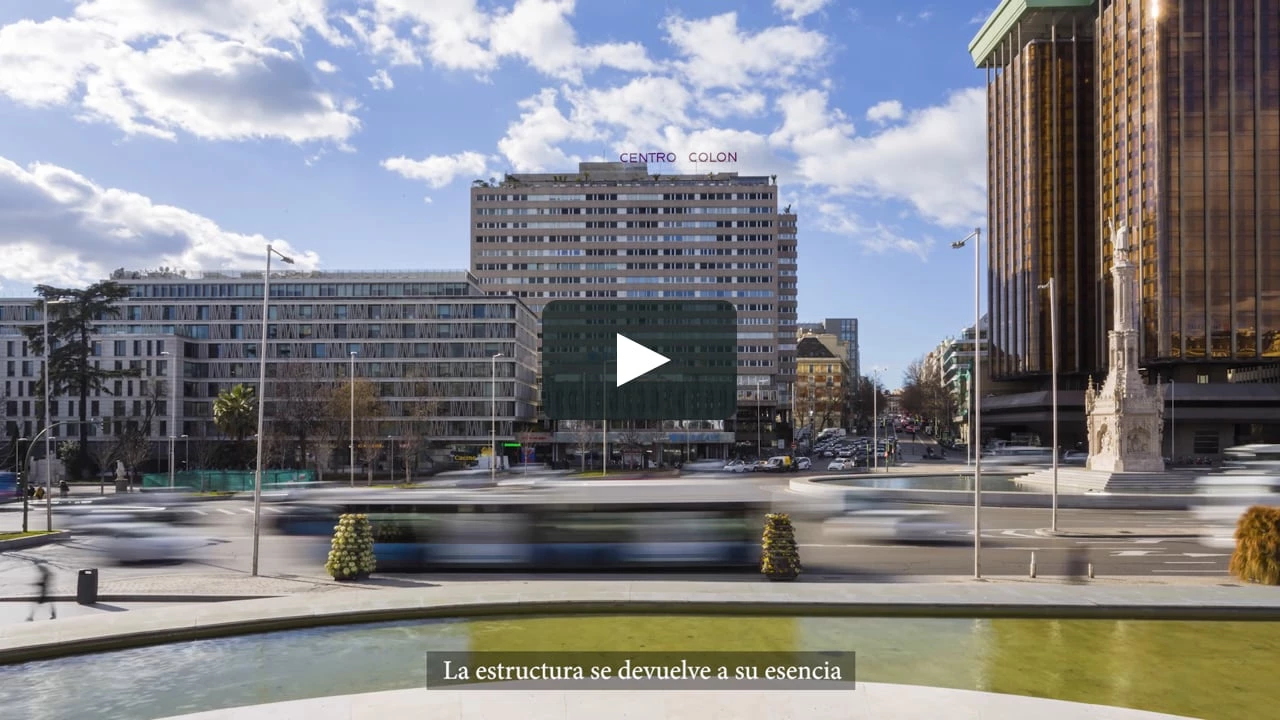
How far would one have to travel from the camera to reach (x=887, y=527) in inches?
1209

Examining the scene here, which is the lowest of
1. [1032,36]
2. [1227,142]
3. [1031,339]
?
[1031,339]

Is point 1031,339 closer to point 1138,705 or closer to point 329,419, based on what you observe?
point 329,419

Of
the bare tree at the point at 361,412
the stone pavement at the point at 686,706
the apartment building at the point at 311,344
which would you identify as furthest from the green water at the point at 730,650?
the apartment building at the point at 311,344

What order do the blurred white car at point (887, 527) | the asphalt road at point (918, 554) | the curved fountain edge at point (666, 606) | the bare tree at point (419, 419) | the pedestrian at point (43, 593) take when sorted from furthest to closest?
the bare tree at point (419, 419)
the blurred white car at point (887, 527)
the asphalt road at point (918, 554)
the pedestrian at point (43, 593)
the curved fountain edge at point (666, 606)

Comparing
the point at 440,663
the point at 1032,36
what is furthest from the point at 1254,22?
the point at 440,663

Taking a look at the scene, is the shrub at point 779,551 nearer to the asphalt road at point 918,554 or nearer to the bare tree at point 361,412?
the asphalt road at point 918,554

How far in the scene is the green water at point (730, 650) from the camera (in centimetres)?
1288

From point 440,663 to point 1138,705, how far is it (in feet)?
35.8

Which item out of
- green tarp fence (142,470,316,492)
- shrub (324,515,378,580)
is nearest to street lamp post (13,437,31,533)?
green tarp fence (142,470,316,492)

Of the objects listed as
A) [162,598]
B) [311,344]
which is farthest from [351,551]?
[311,344]

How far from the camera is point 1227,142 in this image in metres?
90.8

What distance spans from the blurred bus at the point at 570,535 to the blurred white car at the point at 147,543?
30.5 ft

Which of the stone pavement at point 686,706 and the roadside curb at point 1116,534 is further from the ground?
the stone pavement at point 686,706
